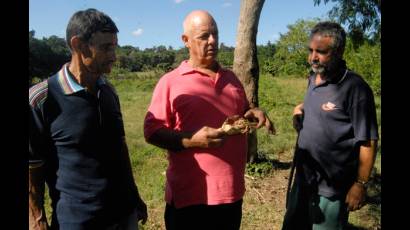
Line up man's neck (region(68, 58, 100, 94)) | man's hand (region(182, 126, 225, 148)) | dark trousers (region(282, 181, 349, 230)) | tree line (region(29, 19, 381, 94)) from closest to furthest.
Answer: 1. man's neck (region(68, 58, 100, 94))
2. man's hand (region(182, 126, 225, 148))
3. dark trousers (region(282, 181, 349, 230))
4. tree line (region(29, 19, 381, 94))

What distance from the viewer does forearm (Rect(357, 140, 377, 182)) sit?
239 centimetres

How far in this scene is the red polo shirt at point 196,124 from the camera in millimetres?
2355

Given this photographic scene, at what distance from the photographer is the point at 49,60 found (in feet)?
97.2

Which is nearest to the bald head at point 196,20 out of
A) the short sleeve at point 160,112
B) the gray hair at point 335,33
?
the short sleeve at point 160,112

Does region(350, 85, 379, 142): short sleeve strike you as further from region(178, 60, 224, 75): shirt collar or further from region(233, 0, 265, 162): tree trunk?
region(233, 0, 265, 162): tree trunk

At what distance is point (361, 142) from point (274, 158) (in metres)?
4.13

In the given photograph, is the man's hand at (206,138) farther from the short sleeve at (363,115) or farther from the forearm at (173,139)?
the short sleeve at (363,115)

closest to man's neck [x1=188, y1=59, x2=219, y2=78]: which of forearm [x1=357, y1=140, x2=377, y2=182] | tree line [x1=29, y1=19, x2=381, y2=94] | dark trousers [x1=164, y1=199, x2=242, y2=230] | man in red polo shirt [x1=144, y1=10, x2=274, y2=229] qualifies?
man in red polo shirt [x1=144, y1=10, x2=274, y2=229]

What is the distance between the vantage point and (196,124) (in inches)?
93.3

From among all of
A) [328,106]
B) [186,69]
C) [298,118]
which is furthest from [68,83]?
[298,118]

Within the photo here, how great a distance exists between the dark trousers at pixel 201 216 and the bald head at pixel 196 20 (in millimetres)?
1176
